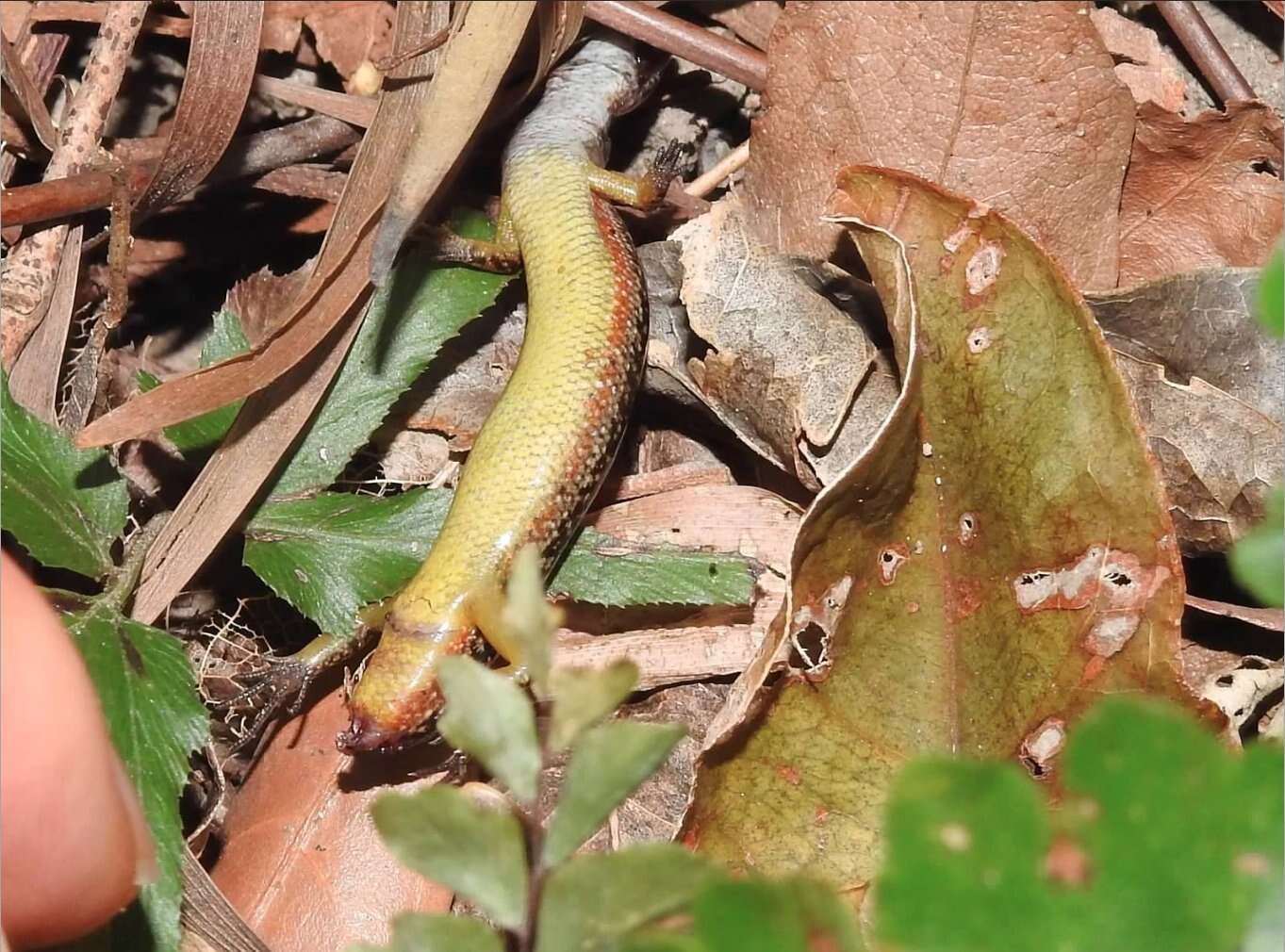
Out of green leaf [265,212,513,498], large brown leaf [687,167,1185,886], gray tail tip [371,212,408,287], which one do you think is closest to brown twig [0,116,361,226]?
green leaf [265,212,513,498]

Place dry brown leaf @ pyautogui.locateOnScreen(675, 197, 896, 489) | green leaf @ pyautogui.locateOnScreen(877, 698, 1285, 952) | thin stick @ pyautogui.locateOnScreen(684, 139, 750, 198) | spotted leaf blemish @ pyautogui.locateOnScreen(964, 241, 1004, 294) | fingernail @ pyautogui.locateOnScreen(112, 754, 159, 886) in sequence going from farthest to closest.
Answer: thin stick @ pyautogui.locateOnScreen(684, 139, 750, 198) → dry brown leaf @ pyautogui.locateOnScreen(675, 197, 896, 489) → spotted leaf blemish @ pyautogui.locateOnScreen(964, 241, 1004, 294) → fingernail @ pyautogui.locateOnScreen(112, 754, 159, 886) → green leaf @ pyautogui.locateOnScreen(877, 698, 1285, 952)

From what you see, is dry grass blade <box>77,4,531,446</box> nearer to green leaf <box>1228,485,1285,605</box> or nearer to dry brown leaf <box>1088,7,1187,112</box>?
dry brown leaf <box>1088,7,1187,112</box>

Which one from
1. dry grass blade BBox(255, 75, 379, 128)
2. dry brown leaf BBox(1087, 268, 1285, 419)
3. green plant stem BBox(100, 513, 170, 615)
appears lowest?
green plant stem BBox(100, 513, 170, 615)

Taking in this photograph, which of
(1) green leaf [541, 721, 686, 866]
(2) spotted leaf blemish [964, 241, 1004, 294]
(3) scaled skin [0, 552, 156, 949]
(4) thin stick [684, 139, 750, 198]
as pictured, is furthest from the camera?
(4) thin stick [684, 139, 750, 198]

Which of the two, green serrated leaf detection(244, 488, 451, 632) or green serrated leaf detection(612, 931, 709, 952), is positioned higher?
green serrated leaf detection(612, 931, 709, 952)

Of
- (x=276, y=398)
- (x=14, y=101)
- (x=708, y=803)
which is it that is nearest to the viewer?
(x=708, y=803)

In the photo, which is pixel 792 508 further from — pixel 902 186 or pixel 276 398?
pixel 276 398

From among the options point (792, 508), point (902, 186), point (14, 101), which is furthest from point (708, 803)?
point (14, 101)
